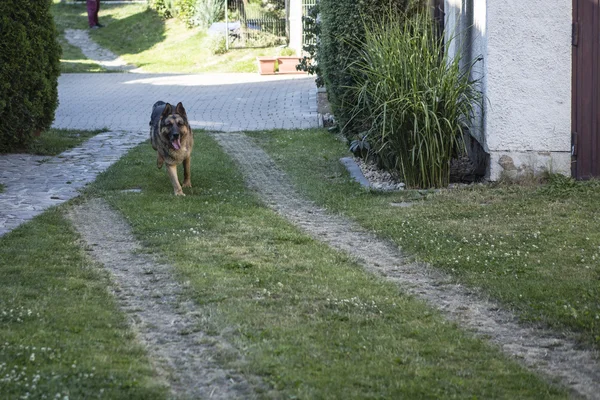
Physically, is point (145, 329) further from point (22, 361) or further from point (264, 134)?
point (264, 134)

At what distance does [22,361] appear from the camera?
15.8 feet

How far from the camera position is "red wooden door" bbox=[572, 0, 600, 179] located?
1010 centimetres

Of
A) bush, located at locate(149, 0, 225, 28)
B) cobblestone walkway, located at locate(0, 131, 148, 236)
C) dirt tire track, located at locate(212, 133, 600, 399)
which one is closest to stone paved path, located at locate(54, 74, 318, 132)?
cobblestone walkway, located at locate(0, 131, 148, 236)

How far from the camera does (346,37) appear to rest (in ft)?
41.0

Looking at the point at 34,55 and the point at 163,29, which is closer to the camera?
the point at 34,55

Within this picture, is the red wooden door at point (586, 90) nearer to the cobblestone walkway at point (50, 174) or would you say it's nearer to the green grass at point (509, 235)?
the green grass at point (509, 235)

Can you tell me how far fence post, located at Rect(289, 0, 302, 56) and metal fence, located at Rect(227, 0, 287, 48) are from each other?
153 centimetres

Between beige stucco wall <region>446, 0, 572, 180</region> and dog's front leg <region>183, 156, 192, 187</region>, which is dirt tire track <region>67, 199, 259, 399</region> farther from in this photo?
beige stucco wall <region>446, 0, 572, 180</region>

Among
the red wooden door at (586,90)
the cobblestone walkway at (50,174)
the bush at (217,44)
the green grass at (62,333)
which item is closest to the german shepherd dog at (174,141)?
the cobblestone walkway at (50,174)

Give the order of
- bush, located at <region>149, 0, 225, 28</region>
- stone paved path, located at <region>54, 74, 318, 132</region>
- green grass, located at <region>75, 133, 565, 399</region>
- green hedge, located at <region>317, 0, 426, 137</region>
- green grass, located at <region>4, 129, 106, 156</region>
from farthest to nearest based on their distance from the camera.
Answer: bush, located at <region>149, 0, 225, 28</region>
stone paved path, located at <region>54, 74, 318, 132</region>
green grass, located at <region>4, 129, 106, 156</region>
green hedge, located at <region>317, 0, 426, 137</region>
green grass, located at <region>75, 133, 565, 399</region>

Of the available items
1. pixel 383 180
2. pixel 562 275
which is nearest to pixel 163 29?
pixel 383 180

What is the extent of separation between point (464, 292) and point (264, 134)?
32.1 feet

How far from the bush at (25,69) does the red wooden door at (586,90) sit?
7654mm

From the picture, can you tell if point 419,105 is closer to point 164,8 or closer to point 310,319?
point 310,319
